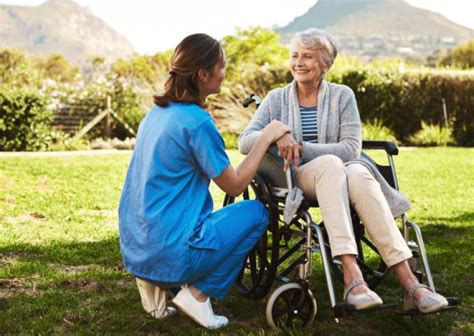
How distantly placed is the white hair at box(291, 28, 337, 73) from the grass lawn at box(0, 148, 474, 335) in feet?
3.84

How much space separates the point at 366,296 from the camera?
2658 mm

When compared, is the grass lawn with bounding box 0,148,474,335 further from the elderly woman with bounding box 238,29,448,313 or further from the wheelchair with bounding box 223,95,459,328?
the elderly woman with bounding box 238,29,448,313

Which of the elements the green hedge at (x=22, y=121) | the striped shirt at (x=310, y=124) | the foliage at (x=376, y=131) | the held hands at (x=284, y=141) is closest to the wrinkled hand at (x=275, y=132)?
the held hands at (x=284, y=141)

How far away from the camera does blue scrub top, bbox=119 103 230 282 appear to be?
2.79 metres

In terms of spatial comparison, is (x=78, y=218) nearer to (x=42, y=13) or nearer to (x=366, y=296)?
(x=366, y=296)

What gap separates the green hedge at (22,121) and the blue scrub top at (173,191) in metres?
8.11

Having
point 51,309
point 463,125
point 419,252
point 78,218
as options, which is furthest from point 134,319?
point 463,125

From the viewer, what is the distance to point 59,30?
154750mm

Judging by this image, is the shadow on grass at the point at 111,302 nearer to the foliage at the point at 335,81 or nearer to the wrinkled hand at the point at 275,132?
the wrinkled hand at the point at 275,132

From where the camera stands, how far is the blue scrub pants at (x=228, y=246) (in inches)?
112

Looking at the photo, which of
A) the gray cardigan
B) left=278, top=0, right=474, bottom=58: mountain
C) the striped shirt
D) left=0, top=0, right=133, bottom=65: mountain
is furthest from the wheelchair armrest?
left=278, top=0, right=474, bottom=58: mountain

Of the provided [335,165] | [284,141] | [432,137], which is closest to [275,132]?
[284,141]

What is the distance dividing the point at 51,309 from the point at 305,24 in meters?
201

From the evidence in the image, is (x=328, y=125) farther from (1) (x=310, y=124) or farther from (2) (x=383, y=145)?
(2) (x=383, y=145)
